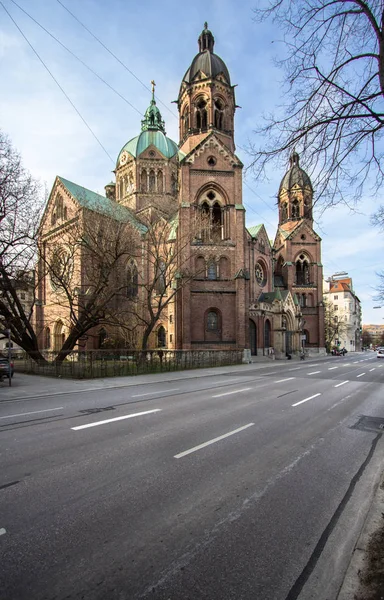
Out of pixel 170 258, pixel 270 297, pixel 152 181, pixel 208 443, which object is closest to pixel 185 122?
pixel 152 181

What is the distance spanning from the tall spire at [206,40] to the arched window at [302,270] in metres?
30.3

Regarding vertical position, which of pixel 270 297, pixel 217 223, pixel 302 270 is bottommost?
pixel 270 297

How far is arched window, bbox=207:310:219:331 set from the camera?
3039 centimetres

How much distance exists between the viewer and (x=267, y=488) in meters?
4.25

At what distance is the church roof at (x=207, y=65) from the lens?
123 feet

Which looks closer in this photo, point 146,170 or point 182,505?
point 182,505

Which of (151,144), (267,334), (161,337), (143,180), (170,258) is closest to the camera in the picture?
(170,258)

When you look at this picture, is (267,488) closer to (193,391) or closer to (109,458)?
(109,458)

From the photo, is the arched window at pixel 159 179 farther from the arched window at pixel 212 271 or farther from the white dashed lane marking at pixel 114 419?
the white dashed lane marking at pixel 114 419

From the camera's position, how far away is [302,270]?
51.8 meters

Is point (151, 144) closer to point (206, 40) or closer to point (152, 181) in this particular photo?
point (152, 181)

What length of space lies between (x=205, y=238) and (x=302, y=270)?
1046 inches

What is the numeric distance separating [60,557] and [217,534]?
1.43 m

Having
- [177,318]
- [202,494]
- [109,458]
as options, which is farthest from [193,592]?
[177,318]
